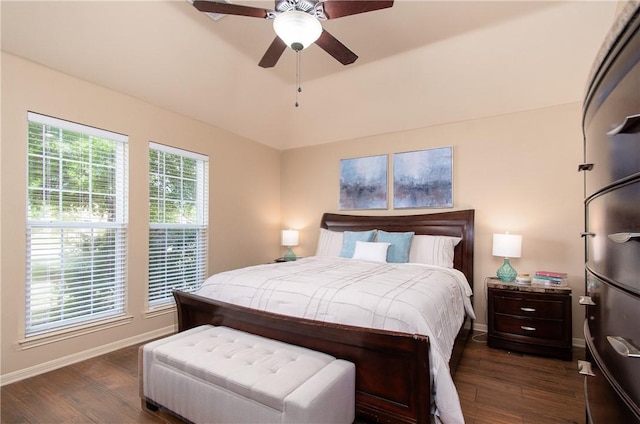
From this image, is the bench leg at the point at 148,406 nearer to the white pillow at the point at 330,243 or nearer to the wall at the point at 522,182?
the white pillow at the point at 330,243

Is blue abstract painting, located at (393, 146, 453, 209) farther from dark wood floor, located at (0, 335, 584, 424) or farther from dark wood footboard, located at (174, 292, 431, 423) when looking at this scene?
dark wood footboard, located at (174, 292, 431, 423)

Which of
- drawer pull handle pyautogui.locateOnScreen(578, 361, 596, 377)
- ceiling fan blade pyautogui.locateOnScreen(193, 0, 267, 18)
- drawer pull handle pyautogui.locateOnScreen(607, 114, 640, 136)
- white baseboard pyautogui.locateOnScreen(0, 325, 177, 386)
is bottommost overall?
white baseboard pyautogui.locateOnScreen(0, 325, 177, 386)

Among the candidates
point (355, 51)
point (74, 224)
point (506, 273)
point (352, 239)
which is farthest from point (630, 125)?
point (74, 224)

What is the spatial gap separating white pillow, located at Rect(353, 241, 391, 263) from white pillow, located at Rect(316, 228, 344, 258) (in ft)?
1.65

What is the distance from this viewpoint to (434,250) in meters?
3.68

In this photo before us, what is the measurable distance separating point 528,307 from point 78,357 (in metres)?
4.27

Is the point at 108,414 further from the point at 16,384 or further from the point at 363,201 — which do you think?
the point at 363,201

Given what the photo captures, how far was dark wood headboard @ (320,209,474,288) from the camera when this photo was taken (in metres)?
3.77

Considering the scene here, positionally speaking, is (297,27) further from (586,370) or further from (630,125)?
(586,370)

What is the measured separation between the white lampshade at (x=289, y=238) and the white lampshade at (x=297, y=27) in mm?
3374

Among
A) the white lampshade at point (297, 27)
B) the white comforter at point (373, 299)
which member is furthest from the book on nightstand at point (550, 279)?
the white lampshade at point (297, 27)

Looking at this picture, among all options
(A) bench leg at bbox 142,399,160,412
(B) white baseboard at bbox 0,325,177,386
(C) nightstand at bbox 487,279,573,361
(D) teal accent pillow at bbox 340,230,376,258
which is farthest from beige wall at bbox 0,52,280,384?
(C) nightstand at bbox 487,279,573,361

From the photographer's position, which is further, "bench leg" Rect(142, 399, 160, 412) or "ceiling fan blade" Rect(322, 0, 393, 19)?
"bench leg" Rect(142, 399, 160, 412)

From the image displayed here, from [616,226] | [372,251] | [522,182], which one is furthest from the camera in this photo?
[372,251]
